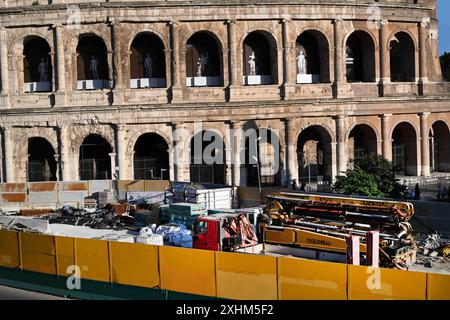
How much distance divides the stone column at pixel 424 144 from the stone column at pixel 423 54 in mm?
2397

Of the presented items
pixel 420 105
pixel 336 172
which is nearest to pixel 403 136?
pixel 420 105

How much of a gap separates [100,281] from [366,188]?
14.1 meters

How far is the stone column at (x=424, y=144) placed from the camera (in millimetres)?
35872

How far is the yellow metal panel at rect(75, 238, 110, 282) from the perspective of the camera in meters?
15.8

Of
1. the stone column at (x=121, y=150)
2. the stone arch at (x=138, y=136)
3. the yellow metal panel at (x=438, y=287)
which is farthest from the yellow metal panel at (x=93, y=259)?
the stone arch at (x=138, y=136)

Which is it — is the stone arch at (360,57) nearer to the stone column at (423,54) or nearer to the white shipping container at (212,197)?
the stone column at (423,54)

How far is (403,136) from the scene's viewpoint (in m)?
37.2

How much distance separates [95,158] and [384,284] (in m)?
24.6

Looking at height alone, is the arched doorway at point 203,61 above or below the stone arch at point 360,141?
above

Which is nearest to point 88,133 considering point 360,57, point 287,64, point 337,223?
point 287,64

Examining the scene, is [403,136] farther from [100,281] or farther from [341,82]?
[100,281]

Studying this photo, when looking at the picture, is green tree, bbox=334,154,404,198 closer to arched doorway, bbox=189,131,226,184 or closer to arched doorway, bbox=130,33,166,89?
arched doorway, bbox=189,131,226,184

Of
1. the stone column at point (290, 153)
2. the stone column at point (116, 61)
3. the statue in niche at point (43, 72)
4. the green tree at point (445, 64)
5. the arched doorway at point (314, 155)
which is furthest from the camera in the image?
the green tree at point (445, 64)
